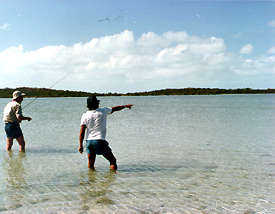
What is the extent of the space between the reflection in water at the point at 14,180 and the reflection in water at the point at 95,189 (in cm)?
121

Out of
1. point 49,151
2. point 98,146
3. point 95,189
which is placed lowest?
point 49,151

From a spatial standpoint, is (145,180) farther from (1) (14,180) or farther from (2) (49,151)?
(2) (49,151)

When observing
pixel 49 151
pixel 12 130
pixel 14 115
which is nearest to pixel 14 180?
pixel 12 130

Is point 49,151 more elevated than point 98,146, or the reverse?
point 98,146

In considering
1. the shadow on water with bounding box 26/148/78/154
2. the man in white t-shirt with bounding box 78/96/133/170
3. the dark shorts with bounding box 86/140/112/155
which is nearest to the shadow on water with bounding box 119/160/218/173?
the dark shorts with bounding box 86/140/112/155

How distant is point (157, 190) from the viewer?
20.3 feet

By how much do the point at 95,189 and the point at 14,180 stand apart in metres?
2.20

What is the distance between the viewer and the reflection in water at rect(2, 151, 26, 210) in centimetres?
556

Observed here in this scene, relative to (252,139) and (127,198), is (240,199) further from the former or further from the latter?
(252,139)

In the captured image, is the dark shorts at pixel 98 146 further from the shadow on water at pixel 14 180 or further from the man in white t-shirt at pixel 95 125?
the shadow on water at pixel 14 180

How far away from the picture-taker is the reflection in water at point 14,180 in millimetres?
5562

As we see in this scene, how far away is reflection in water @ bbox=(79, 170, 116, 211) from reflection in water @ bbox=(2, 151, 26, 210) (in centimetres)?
121

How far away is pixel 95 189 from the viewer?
6266 mm

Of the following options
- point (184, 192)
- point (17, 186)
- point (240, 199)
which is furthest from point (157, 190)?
point (17, 186)
